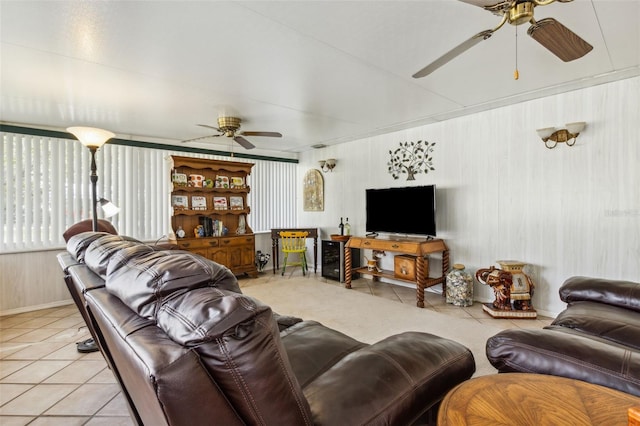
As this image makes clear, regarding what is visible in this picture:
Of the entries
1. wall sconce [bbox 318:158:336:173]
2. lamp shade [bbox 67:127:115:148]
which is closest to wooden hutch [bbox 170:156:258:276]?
wall sconce [bbox 318:158:336:173]

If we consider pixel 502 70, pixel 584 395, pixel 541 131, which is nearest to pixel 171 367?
pixel 584 395

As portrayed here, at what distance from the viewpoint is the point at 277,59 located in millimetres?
2438

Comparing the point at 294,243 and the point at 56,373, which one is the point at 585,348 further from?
the point at 294,243

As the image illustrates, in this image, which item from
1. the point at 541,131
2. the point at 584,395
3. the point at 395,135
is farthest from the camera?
the point at 395,135

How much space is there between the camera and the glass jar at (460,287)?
3.76 metres

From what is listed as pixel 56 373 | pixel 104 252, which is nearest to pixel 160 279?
pixel 104 252

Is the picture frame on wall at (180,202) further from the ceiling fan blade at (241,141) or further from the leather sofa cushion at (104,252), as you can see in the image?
the leather sofa cushion at (104,252)

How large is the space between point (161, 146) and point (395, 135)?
3858 mm

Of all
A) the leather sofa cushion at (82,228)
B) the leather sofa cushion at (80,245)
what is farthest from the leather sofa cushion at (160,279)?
the leather sofa cushion at (82,228)

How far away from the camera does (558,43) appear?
1.71m

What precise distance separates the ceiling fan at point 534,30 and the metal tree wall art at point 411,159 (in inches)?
101

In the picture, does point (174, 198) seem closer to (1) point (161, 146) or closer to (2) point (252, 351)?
(1) point (161, 146)

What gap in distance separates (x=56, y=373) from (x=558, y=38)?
408cm

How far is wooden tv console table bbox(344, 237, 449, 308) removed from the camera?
153 inches
